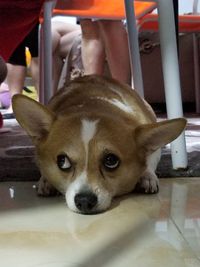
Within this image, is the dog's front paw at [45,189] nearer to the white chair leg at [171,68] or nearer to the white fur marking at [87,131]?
the white fur marking at [87,131]

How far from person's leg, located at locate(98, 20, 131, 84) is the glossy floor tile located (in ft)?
3.37

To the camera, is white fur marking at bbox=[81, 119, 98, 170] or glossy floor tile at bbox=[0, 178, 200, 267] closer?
glossy floor tile at bbox=[0, 178, 200, 267]

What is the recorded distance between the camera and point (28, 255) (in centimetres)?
79

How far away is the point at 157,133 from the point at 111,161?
0.13 metres

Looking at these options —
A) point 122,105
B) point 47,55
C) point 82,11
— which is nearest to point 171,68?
point 122,105

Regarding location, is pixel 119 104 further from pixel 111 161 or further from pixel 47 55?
pixel 47 55

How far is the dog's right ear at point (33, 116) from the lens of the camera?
3.73 ft

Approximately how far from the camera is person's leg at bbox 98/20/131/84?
7.17ft

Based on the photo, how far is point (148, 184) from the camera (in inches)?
48.1

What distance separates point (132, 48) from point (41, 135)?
2.36ft

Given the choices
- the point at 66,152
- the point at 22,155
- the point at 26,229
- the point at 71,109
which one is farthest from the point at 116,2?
the point at 26,229

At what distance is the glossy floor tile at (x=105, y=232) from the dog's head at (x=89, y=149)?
0.04m

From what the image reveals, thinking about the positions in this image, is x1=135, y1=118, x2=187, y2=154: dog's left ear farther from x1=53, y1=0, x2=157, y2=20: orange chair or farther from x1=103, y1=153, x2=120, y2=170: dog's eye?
x1=53, y1=0, x2=157, y2=20: orange chair

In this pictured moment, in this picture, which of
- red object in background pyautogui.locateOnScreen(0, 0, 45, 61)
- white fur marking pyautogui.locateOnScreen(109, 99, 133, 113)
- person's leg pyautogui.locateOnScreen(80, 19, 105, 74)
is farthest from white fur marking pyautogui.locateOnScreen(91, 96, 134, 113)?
person's leg pyautogui.locateOnScreen(80, 19, 105, 74)
